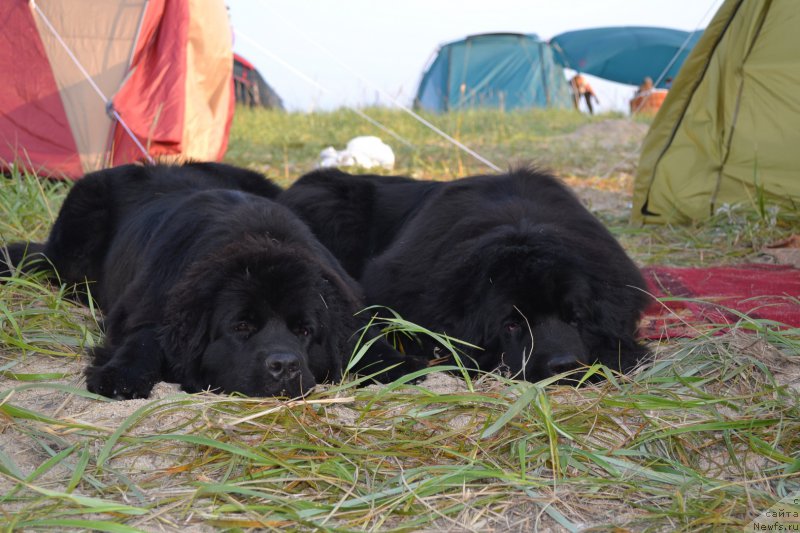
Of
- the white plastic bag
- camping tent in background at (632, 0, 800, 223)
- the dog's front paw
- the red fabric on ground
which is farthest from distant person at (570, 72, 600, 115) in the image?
the dog's front paw

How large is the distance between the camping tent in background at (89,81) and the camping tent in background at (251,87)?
9.67 m

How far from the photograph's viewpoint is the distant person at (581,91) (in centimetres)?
2041

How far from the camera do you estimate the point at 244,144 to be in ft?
35.9

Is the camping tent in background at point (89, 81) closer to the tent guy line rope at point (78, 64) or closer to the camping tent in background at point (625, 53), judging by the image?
the tent guy line rope at point (78, 64)

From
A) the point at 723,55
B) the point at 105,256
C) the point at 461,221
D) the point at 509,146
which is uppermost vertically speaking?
the point at 723,55

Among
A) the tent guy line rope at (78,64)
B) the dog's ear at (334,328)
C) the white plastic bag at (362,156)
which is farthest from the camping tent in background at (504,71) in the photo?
the dog's ear at (334,328)

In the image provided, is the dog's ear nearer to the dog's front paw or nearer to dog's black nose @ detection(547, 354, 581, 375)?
the dog's front paw

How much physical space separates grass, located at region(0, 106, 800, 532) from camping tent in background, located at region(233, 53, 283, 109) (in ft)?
48.8

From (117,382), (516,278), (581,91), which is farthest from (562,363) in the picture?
(581,91)

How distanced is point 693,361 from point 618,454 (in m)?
0.95

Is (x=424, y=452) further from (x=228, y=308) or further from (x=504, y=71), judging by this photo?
(x=504, y=71)

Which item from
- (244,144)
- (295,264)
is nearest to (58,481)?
(295,264)

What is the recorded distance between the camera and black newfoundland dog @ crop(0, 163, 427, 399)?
295 centimetres

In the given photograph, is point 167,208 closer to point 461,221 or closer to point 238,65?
point 461,221
